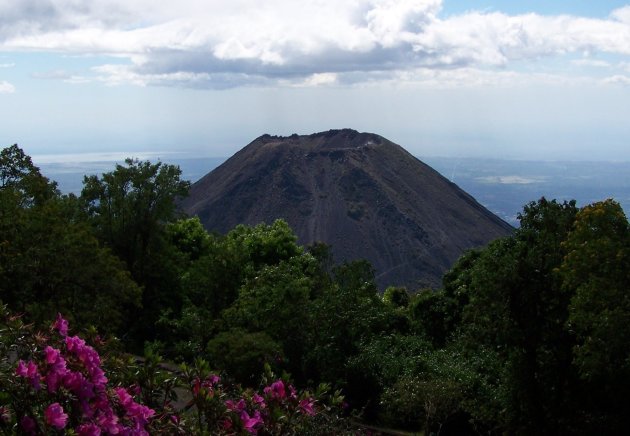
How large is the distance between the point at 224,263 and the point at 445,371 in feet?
39.3

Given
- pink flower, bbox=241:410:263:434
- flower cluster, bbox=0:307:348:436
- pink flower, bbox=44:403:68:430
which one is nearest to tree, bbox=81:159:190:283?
flower cluster, bbox=0:307:348:436

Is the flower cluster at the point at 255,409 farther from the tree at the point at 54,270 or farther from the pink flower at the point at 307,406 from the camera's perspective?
the tree at the point at 54,270

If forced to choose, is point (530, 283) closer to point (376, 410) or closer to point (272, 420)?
point (376, 410)

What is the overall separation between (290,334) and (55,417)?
1634 centimetres

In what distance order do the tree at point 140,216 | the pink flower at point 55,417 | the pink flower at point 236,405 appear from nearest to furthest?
1. the pink flower at point 55,417
2. the pink flower at point 236,405
3. the tree at point 140,216

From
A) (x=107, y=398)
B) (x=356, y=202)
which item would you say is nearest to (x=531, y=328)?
(x=107, y=398)

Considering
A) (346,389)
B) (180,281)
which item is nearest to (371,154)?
(180,281)

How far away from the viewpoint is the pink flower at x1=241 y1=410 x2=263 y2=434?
4715 mm

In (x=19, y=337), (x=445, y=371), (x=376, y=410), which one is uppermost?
(x=19, y=337)

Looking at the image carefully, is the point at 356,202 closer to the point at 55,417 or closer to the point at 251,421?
the point at 251,421

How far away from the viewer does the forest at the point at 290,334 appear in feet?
15.7

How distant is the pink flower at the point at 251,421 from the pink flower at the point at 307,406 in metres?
0.33

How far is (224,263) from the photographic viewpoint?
27.1 metres

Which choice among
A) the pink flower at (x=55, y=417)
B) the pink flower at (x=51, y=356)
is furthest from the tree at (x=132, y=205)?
the pink flower at (x=55, y=417)
